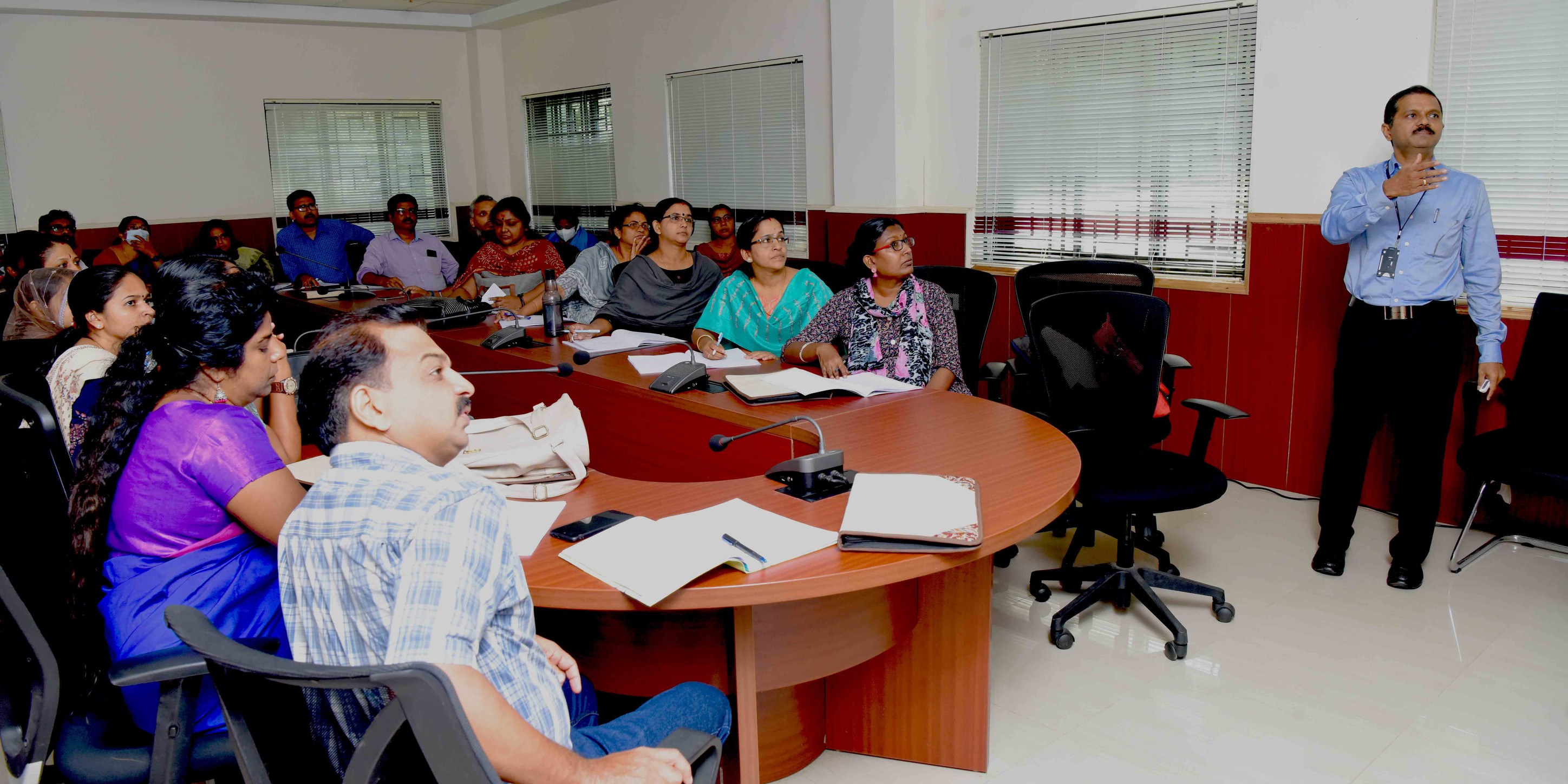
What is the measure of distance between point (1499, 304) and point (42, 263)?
5.71 metres

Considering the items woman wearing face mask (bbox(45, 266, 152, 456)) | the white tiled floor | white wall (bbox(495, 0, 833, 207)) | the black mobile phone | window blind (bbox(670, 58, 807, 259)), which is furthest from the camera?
window blind (bbox(670, 58, 807, 259))

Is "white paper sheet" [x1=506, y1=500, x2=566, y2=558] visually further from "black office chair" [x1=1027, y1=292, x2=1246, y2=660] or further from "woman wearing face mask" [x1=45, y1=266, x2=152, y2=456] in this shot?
"black office chair" [x1=1027, y1=292, x2=1246, y2=660]

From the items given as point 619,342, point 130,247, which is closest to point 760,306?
point 619,342

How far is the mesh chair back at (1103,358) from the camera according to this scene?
3.06 meters

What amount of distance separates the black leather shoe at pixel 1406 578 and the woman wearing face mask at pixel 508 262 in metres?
4.31

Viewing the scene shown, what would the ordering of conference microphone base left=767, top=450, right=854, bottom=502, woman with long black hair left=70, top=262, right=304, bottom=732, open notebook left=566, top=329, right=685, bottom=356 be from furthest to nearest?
open notebook left=566, top=329, right=685, bottom=356
conference microphone base left=767, top=450, right=854, bottom=502
woman with long black hair left=70, top=262, right=304, bottom=732

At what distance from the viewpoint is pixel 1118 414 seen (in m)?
3.10

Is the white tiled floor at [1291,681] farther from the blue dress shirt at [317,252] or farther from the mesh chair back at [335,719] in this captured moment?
A: the blue dress shirt at [317,252]

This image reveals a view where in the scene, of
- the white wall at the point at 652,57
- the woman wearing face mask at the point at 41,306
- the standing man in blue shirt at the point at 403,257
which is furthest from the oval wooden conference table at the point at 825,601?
the standing man in blue shirt at the point at 403,257

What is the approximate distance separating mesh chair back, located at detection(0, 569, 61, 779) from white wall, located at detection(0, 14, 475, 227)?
7200 mm

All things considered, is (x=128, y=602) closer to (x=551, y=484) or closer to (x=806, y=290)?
(x=551, y=484)

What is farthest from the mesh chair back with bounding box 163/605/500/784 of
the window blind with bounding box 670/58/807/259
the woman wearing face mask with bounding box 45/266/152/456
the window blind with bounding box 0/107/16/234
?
the window blind with bounding box 0/107/16/234

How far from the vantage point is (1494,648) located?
295 centimetres

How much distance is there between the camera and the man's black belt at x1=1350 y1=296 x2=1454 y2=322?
343cm
